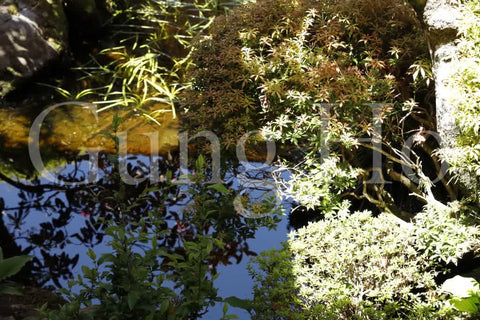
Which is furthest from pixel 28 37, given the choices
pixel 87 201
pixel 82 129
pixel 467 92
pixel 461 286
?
pixel 461 286

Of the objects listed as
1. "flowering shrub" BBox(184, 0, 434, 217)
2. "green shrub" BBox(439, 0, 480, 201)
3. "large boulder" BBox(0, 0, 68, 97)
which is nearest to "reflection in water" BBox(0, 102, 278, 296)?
"flowering shrub" BBox(184, 0, 434, 217)

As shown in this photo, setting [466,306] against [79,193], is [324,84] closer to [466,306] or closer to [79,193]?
[466,306]

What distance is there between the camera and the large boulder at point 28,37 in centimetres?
538

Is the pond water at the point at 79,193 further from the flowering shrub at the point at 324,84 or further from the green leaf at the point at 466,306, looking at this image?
the green leaf at the point at 466,306

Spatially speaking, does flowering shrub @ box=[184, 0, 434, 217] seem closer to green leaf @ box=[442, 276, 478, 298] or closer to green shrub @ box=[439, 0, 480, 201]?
green shrub @ box=[439, 0, 480, 201]

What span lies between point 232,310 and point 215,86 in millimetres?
1486

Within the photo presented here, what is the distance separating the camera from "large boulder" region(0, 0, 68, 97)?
212 inches

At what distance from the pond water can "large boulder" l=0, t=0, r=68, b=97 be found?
1.85 ft

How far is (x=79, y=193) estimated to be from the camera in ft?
13.1

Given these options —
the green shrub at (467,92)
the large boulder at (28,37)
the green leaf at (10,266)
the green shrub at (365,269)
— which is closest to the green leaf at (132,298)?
the green leaf at (10,266)

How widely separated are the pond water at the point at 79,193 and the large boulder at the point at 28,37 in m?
0.56

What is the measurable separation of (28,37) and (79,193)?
7.97ft

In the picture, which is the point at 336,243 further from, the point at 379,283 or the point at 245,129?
the point at 245,129

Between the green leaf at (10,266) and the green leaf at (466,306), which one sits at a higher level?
the green leaf at (10,266)
